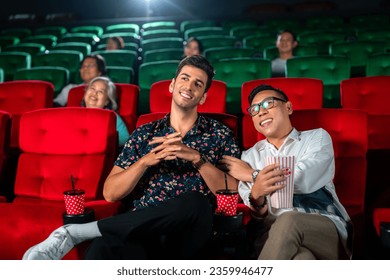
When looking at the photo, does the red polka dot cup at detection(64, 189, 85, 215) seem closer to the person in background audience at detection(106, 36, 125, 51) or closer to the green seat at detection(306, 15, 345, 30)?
the person in background audience at detection(106, 36, 125, 51)

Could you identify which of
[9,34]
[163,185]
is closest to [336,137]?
[163,185]

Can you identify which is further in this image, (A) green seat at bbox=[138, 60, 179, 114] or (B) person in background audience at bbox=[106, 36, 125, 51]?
(B) person in background audience at bbox=[106, 36, 125, 51]

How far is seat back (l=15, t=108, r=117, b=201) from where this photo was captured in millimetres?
1259

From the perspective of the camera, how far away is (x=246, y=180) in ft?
3.34

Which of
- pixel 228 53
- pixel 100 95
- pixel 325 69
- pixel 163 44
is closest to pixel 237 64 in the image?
pixel 325 69

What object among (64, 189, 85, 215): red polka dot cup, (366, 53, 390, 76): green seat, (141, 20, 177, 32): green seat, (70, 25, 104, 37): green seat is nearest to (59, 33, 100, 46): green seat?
(70, 25, 104, 37): green seat

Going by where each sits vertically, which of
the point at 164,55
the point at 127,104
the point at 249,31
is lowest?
the point at 127,104

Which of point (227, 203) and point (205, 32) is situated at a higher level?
point (205, 32)

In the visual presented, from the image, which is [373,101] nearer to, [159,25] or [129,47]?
[129,47]

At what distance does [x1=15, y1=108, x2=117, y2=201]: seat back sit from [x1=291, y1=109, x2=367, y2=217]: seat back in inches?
16.3

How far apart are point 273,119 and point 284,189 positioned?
18cm

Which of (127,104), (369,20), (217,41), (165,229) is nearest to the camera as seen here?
(165,229)

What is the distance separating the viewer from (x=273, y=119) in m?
1.05
